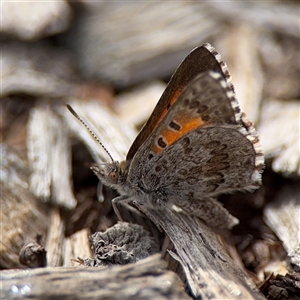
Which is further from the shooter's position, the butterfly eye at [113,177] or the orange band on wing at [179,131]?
the butterfly eye at [113,177]

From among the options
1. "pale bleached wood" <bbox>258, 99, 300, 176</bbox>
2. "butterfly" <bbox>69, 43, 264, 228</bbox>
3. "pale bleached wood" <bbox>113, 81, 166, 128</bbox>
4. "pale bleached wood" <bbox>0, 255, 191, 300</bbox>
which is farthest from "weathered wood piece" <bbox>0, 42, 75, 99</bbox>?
"pale bleached wood" <bbox>0, 255, 191, 300</bbox>

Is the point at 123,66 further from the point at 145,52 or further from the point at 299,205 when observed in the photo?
the point at 299,205

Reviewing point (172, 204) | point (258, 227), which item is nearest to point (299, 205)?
point (258, 227)

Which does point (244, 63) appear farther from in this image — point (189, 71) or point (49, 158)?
point (49, 158)

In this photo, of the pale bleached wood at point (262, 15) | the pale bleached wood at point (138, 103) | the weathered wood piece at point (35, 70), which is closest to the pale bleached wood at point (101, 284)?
the pale bleached wood at point (138, 103)

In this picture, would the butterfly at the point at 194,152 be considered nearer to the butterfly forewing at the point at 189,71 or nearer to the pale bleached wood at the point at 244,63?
the butterfly forewing at the point at 189,71
